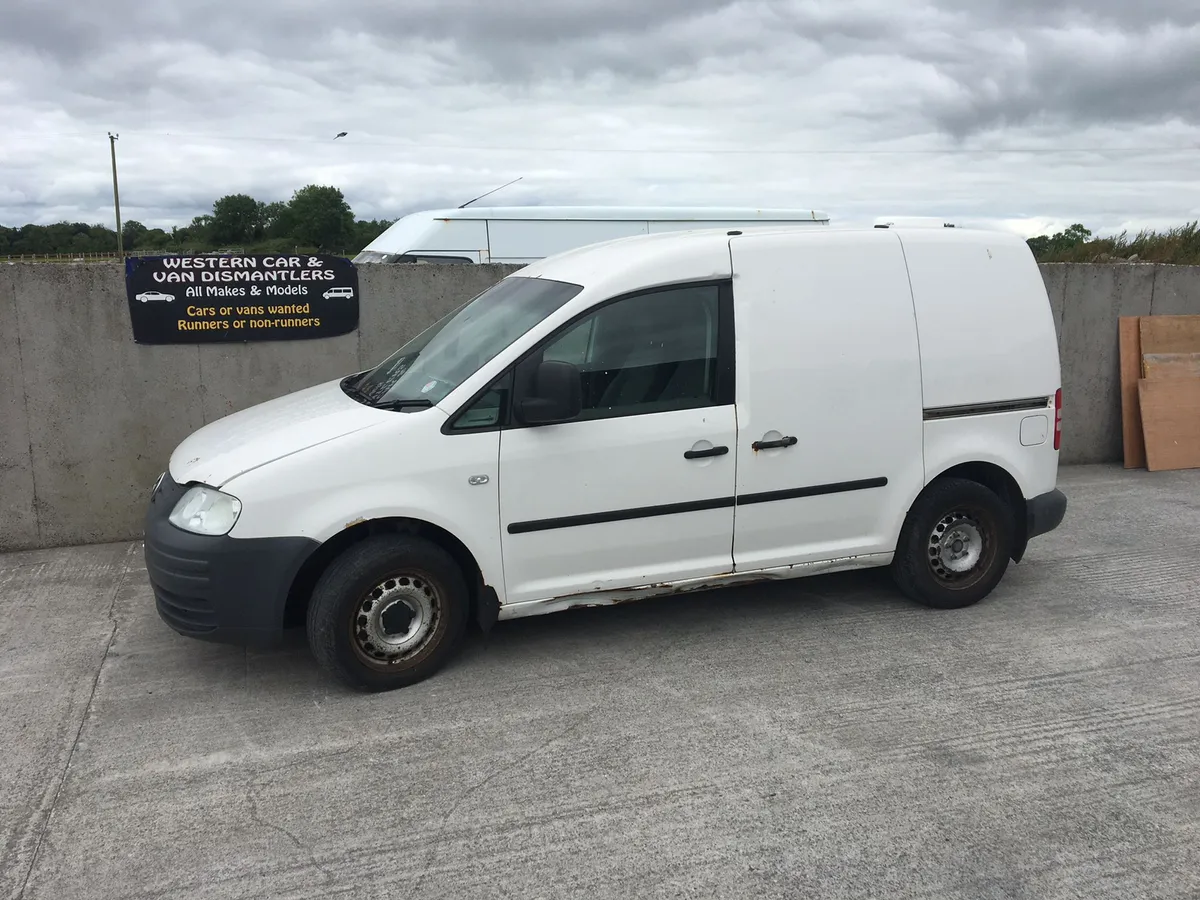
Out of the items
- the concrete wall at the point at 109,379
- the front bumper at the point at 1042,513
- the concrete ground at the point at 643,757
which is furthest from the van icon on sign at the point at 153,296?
the front bumper at the point at 1042,513

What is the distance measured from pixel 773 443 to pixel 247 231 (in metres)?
20.4

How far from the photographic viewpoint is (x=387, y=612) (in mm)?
4227

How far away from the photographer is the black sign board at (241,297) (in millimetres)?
6543

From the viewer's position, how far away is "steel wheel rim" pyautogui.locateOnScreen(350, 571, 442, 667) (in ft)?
13.8

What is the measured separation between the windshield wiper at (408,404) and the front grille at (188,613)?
115cm

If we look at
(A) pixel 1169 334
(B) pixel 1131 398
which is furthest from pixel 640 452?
(A) pixel 1169 334

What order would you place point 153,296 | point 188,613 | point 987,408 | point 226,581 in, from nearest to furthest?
point 226,581 → point 188,613 → point 987,408 → point 153,296

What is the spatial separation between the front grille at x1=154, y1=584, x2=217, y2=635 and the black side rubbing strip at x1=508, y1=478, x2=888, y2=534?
1.34m

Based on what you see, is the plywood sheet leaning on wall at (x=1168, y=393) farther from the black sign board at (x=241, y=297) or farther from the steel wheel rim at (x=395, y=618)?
the steel wheel rim at (x=395, y=618)

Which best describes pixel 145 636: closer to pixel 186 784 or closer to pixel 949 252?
pixel 186 784

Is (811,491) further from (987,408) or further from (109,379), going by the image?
(109,379)

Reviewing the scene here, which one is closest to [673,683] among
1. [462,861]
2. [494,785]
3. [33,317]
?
[494,785]

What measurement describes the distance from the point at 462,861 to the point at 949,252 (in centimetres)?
388

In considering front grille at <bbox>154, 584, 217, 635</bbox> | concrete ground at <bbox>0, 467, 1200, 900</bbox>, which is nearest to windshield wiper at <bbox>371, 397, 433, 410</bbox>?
front grille at <bbox>154, 584, 217, 635</bbox>
